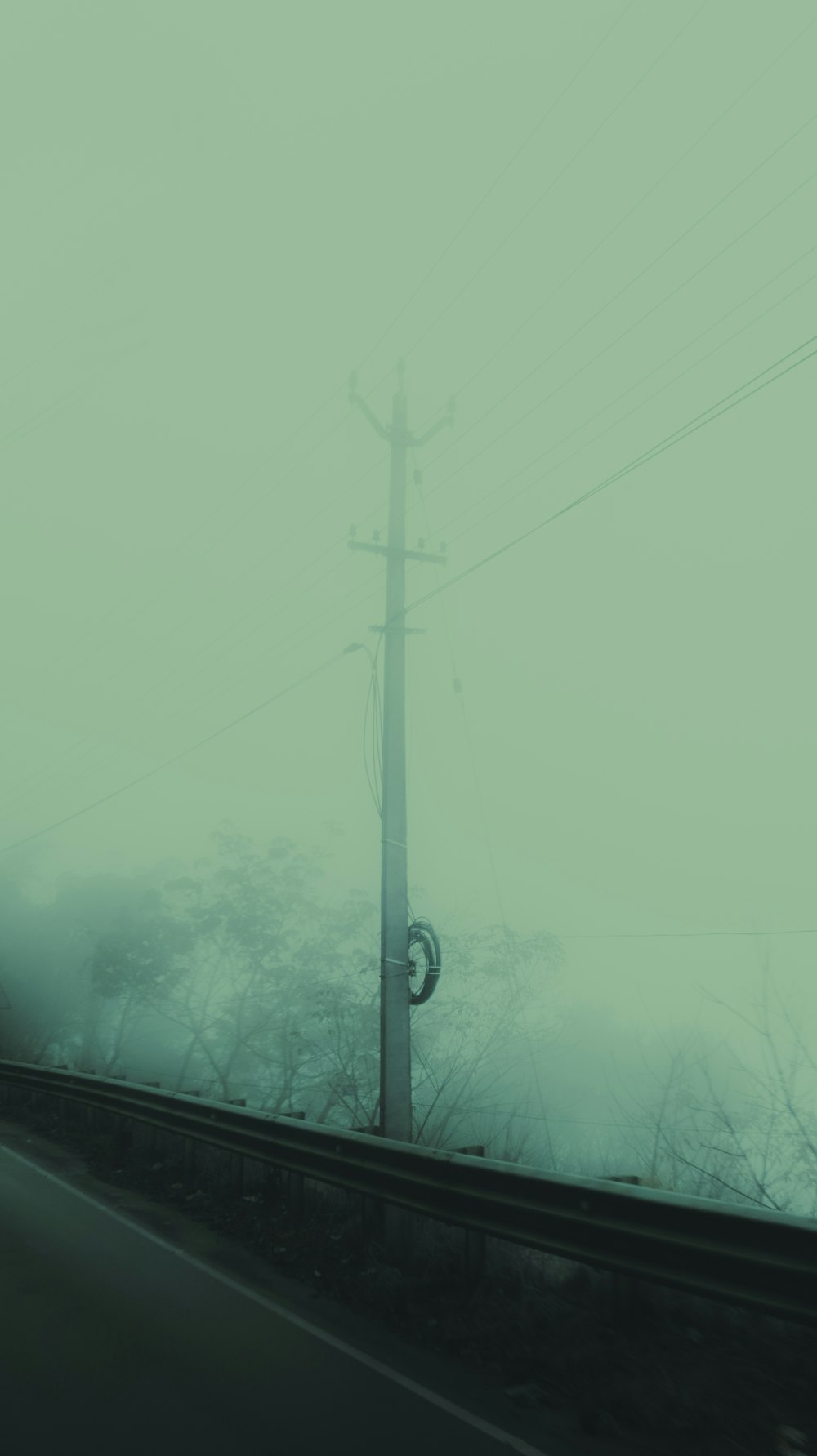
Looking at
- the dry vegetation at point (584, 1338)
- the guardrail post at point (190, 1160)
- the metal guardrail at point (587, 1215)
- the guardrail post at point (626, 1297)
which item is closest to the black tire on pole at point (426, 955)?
the guardrail post at point (190, 1160)

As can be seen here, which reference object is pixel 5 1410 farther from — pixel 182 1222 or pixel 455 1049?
pixel 455 1049

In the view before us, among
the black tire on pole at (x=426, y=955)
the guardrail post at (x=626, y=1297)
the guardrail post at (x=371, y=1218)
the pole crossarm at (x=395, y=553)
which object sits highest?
the pole crossarm at (x=395, y=553)

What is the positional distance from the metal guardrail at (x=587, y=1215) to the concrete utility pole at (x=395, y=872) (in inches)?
97.5

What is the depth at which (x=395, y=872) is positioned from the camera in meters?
12.6

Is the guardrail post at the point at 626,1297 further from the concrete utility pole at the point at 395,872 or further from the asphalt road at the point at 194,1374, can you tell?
the concrete utility pole at the point at 395,872

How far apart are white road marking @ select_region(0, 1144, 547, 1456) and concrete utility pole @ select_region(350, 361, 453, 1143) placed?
2.61 metres

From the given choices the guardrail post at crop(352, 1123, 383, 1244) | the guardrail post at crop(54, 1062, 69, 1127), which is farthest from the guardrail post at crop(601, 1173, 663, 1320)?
the guardrail post at crop(54, 1062, 69, 1127)

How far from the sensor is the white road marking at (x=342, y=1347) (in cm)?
470

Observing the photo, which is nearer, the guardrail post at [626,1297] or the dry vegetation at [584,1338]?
the dry vegetation at [584,1338]

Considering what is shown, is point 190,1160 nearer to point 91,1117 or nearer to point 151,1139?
point 151,1139

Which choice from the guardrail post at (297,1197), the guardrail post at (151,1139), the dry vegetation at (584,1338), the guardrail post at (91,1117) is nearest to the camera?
the dry vegetation at (584,1338)

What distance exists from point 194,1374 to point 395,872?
24.7 ft

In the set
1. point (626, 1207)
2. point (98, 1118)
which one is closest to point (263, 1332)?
point (626, 1207)

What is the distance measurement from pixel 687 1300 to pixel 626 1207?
81 cm
